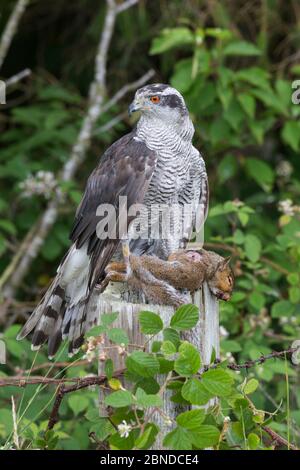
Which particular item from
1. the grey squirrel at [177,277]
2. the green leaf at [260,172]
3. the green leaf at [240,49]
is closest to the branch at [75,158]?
the green leaf at [240,49]

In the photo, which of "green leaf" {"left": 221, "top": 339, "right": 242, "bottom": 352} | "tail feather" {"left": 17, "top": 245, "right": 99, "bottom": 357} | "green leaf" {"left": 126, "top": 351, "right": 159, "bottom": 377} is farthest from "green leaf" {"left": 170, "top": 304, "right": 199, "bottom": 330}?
"green leaf" {"left": 221, "top": 339, "right": 242, "bottom": 352}

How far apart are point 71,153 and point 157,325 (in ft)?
10.7

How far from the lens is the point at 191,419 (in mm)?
2469

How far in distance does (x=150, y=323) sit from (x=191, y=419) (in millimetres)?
319

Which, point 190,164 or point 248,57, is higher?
point 248,57

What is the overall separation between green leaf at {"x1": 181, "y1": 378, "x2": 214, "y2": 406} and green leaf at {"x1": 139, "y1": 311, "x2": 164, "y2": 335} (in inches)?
7.8

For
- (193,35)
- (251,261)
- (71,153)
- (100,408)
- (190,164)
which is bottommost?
(100,408)

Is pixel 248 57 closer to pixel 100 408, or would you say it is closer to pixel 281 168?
pixel 281 168

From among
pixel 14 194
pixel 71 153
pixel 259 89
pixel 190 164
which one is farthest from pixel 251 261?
pixel 14 194

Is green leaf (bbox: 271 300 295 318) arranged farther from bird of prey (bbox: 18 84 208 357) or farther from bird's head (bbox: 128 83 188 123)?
bird's head (bbox: 128 83 188 123)

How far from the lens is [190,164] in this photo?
404cm

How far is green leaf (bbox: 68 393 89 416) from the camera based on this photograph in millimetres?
3559

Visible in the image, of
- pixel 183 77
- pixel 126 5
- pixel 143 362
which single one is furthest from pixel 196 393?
pixel 126 5

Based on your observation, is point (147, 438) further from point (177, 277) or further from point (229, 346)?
point (229, 346)
